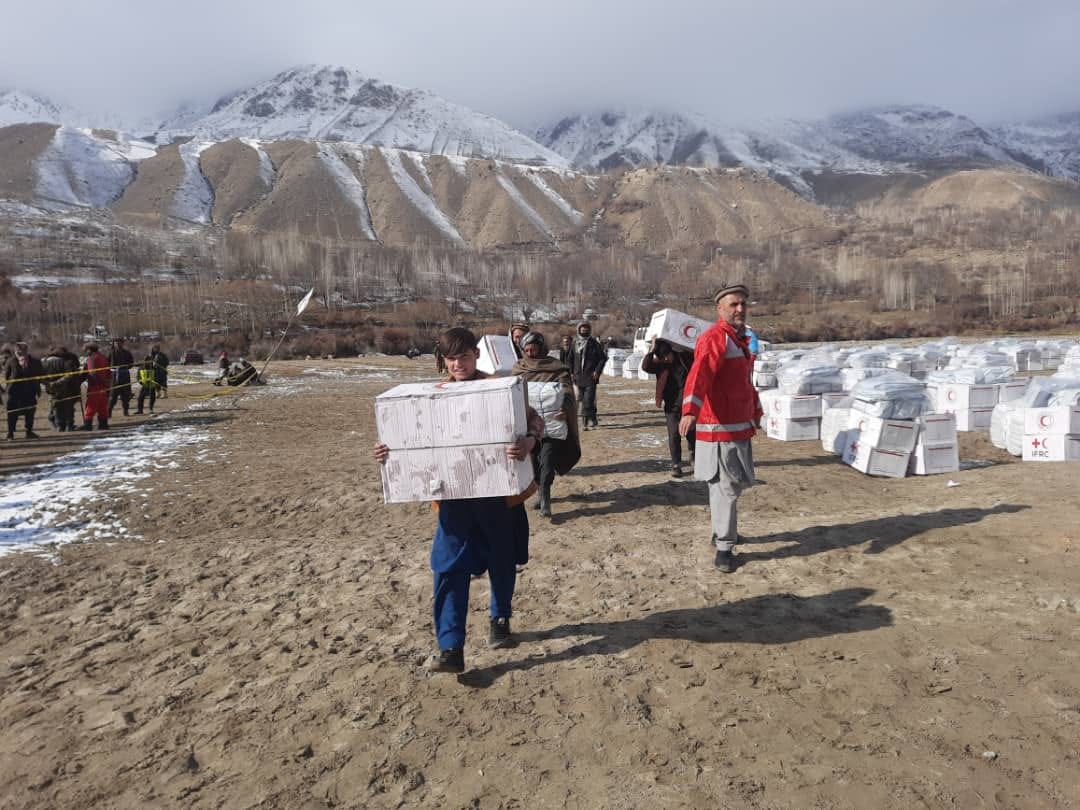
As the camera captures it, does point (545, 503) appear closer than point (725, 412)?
No

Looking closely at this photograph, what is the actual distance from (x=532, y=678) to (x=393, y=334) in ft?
154

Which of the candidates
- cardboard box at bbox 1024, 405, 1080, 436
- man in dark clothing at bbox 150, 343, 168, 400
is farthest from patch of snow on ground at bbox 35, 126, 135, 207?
cardboard box at bbox 1024, 405, 1080, 436

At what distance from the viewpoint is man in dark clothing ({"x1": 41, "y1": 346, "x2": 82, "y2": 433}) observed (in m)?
12.0

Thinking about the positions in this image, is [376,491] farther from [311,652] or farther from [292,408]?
[292,408]

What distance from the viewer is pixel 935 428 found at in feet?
23.7

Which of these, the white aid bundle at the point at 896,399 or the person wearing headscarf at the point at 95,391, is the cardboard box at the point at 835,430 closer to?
the white aid bundle at the point at 896,399

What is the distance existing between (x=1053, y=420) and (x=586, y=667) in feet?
24.6

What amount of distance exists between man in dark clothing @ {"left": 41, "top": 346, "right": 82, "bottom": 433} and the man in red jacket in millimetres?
12227

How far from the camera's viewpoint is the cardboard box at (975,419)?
10.1m

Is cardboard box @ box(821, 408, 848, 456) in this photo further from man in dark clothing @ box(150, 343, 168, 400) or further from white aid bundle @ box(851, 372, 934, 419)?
man in dark clothing @ box(150, 343, 168, 400)

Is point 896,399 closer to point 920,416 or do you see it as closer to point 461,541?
point 920,416

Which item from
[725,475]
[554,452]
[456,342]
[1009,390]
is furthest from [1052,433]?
[456,342]

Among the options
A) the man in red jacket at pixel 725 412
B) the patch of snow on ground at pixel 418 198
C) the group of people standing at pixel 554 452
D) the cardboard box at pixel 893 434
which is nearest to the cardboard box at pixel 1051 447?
the cardboard box at pixel 893 434

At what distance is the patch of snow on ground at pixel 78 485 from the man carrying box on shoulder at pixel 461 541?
189 inches
